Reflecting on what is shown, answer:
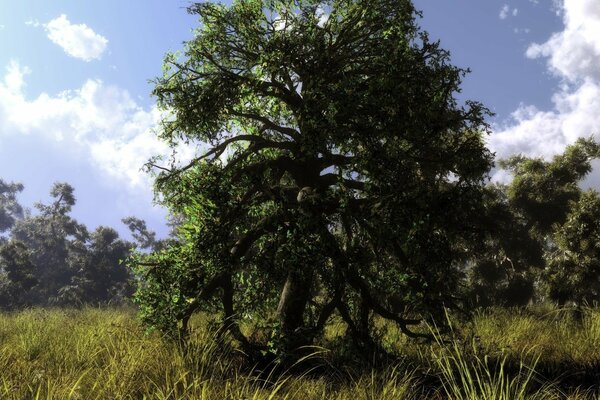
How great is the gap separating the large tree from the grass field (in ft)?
2.31

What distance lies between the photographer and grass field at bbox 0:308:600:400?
498cm

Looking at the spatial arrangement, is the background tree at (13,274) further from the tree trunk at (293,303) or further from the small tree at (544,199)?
the small tree at (544,199)

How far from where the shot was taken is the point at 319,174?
9.52m

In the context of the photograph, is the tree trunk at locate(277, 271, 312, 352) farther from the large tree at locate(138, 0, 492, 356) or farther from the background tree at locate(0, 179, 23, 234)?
the background tree at locate(0, 179, 23, 234)

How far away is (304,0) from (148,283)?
19.7 feet

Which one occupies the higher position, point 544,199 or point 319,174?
point 544,199

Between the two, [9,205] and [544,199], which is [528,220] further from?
[9,205]

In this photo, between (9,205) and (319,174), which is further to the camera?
(9,205)

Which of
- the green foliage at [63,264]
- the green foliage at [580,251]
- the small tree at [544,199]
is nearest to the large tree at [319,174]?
the green foliage at [580,251]

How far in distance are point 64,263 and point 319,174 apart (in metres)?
49.2

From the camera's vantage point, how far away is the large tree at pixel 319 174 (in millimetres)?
7258

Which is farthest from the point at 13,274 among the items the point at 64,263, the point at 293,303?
the point at 293,303

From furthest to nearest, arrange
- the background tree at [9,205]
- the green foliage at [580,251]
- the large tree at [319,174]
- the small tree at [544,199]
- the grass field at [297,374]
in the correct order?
1. the background tree at [9,205]
2. the small tree at [544,199]
3. the green foliage at [580,251]
4. the large tree at [319,174]
5. the grass field at [297,374]

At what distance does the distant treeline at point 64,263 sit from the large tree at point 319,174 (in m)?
31.1
